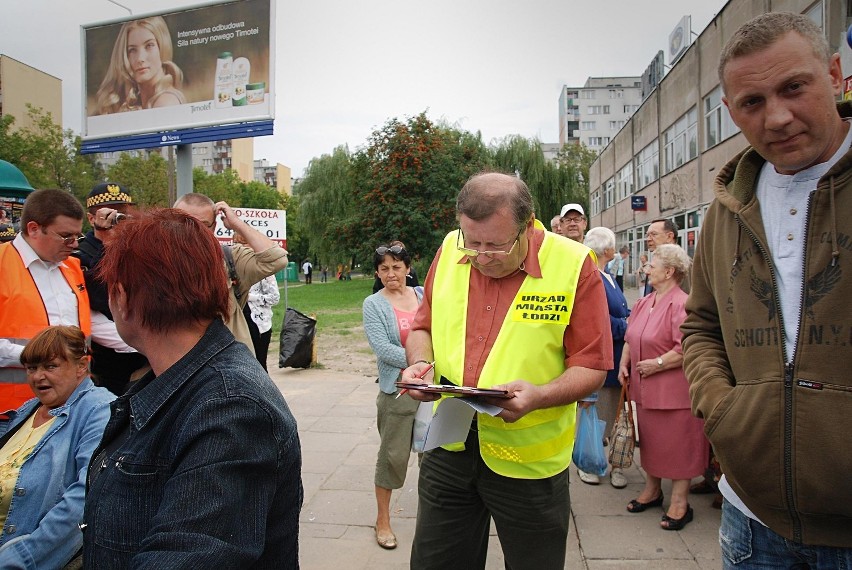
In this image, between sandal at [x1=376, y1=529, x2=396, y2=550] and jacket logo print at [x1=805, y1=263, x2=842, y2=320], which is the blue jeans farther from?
sandal at [x1=376, y1=529, x2=396, y2=550]

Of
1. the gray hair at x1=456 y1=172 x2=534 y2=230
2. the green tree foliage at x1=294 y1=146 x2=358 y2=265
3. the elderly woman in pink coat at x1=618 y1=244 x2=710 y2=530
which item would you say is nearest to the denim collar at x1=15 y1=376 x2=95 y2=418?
the gray hair at x1=456 y1=172 x2=534 y2=230

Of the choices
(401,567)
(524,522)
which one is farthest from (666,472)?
(524,522)

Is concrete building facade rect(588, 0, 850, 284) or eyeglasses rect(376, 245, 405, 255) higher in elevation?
concrete building facade rect(588, 0, 850, 284)

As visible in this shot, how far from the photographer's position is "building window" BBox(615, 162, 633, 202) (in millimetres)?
36713

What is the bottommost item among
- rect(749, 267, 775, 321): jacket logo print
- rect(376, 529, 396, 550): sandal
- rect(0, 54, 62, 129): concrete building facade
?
rect(376, 529, 396, 550): sandal

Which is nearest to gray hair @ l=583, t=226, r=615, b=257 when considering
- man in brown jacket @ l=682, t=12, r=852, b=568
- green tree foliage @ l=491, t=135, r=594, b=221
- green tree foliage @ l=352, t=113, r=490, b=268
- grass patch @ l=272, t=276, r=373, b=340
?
man in brown jacket @ l=682, t=12, r=852, b=568

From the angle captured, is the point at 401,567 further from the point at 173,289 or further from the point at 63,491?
the point at 173,289

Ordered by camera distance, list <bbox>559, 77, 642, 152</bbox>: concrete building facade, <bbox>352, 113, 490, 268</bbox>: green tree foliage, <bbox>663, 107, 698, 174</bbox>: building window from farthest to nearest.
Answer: <bbox>559, 77, 642, 152</bbox>: concrete building facade
<bbox>352, 113, 490, 268</bbox>: green tree foliage
<bbox>663, 107, 698, 174</bbox>: building window

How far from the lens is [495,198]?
2.27m

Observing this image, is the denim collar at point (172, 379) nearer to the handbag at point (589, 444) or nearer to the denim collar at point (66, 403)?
the denim collar at point (66, 403)

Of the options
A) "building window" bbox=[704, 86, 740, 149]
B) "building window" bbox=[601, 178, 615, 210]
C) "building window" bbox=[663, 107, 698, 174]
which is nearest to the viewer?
"building window" bbox=[704, 86, 740, 149]

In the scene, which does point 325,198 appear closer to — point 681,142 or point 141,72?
point 681,142

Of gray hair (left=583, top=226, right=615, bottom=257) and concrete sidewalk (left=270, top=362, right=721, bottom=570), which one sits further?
Answer: gray hair (left=583, top=226, right=615, bottom=257)

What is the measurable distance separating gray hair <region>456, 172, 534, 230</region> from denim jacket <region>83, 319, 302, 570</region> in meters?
1.05
